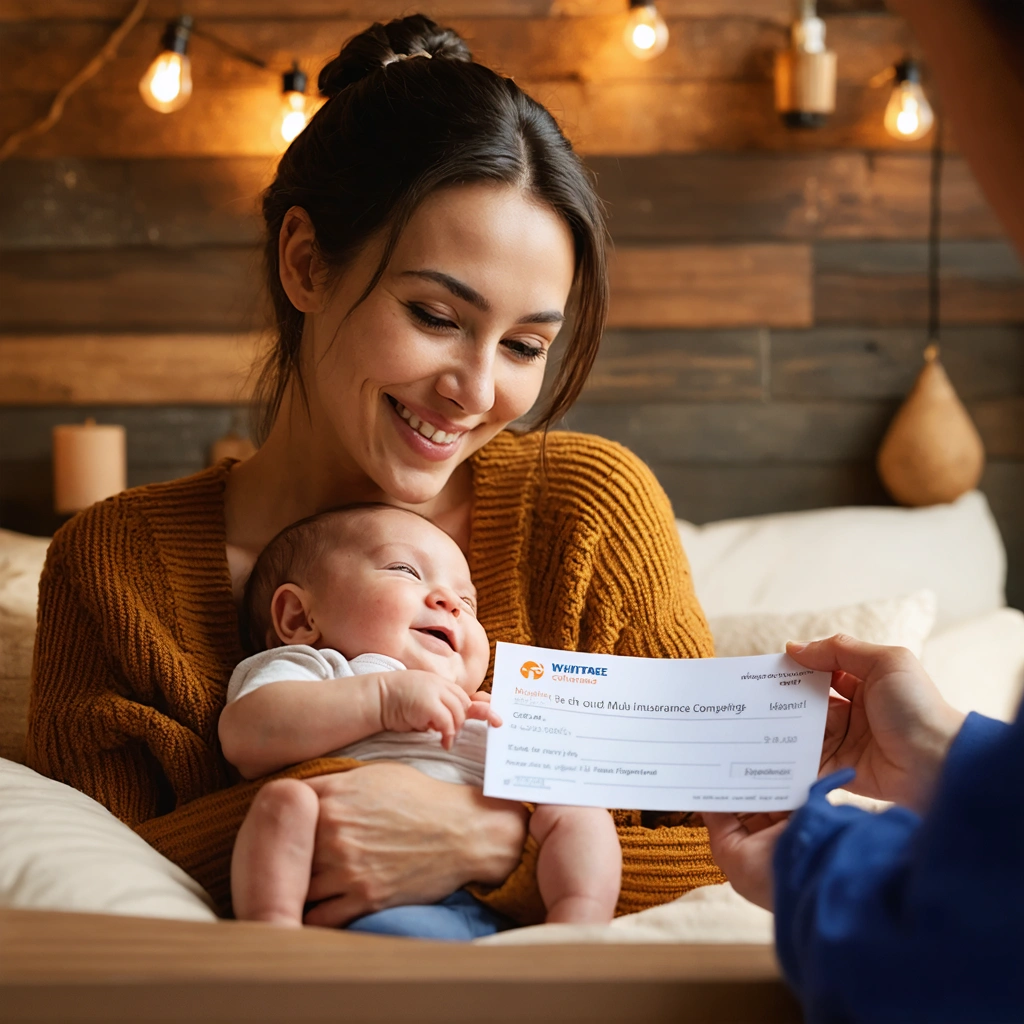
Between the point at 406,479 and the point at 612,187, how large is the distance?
1.73m

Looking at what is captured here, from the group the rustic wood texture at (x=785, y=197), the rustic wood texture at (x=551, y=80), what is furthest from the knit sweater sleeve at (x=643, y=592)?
the rustic wood texture at (x=551, y=80)

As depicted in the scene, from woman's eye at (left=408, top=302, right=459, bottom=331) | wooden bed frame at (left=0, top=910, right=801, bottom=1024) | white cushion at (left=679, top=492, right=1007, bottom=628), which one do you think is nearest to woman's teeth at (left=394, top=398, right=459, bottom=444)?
woman's eye at (left=408, top=302, right=459, bottom=331)

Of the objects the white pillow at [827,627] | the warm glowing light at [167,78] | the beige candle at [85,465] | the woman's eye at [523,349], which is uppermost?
the warm glowing light at [167,78]

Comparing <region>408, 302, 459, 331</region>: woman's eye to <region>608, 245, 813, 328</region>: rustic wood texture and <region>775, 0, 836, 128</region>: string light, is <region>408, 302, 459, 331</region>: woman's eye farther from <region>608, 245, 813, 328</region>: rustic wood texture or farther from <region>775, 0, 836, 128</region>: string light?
<region>775, 0, 836, 128</region>: string light

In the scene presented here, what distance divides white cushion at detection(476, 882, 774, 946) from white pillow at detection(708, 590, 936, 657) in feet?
2.51

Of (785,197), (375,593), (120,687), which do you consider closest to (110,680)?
(120,687)

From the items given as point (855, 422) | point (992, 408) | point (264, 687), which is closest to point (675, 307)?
point (855, 422)

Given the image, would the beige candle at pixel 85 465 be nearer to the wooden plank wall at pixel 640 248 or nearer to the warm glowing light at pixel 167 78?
the wooden plank wall at pixel 640 248

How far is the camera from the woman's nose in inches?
49.3

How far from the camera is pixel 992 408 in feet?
9.32

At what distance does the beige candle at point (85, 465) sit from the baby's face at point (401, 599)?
1557mm

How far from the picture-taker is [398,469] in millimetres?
1297

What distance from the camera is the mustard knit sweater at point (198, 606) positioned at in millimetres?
1317

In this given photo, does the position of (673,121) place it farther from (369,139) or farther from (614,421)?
(369,139)
